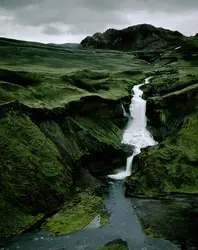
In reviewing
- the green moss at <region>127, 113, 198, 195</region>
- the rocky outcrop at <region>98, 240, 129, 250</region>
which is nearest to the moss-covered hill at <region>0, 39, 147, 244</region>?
the rocky outcrop at <region>98, 240, 129, 250</region>

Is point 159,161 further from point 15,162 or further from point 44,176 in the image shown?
point 15,162

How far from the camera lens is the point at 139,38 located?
181 m

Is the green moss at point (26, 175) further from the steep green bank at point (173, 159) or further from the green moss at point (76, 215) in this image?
the steep green bank at point (173, 159)

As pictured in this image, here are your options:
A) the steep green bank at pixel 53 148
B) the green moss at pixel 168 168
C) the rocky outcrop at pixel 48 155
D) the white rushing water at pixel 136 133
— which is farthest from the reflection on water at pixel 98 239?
the white rushing water at pixel 136 133

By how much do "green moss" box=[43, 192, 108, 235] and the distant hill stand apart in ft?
454

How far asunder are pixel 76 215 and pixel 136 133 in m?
24.3

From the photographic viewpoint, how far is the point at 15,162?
34.2 m

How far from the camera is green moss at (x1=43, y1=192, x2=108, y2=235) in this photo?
1192 inches

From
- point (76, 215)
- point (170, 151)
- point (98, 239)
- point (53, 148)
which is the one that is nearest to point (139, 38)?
point (170, 151)

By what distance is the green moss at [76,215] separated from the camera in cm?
3027

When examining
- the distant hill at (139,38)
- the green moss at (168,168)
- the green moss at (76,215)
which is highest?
the distant hill at (139,38)

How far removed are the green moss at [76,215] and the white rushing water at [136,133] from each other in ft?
26.8

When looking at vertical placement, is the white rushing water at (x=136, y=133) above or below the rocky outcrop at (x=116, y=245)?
above

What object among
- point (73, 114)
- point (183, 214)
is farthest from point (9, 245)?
point (73, 114)
